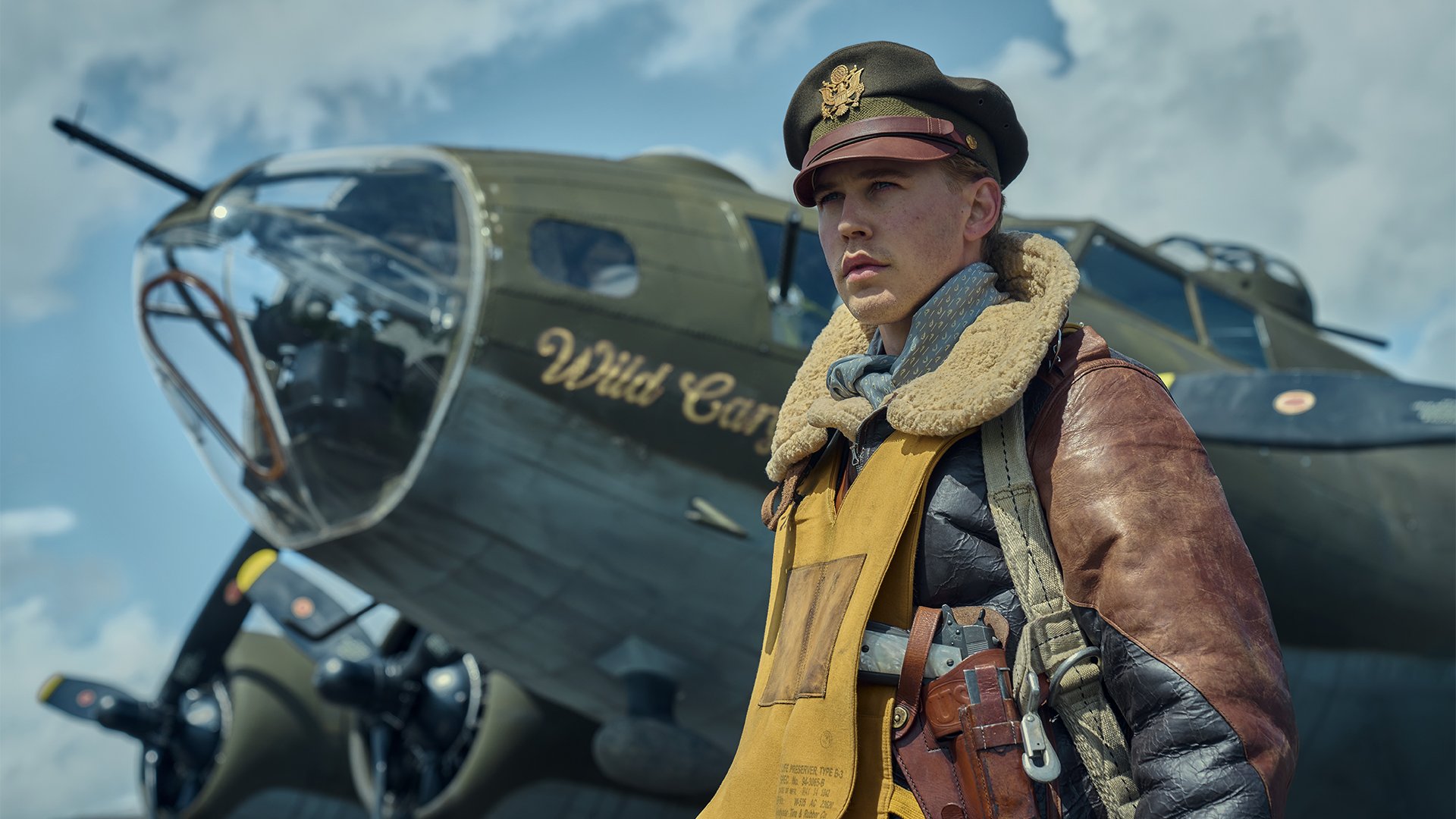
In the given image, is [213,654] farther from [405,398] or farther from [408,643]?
[405,398]

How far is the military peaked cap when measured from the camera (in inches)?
84.2

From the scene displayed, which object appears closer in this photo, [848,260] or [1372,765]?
[848,260]

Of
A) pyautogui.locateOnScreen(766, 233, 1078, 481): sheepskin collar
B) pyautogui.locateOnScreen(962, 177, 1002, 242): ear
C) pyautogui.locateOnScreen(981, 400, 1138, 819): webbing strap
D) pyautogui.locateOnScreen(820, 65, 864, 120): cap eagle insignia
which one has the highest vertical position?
pyautogui.locateOnScreen(820, 65, 864, 120): cap eagle insignia

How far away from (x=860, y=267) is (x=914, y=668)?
26.7 inches

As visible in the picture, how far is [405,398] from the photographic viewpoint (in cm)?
615

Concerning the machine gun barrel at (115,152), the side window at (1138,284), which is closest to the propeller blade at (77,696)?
the machine gun barrel at (115,152)

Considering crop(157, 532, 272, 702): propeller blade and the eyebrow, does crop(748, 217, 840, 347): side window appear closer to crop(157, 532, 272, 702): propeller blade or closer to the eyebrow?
the eyebrow

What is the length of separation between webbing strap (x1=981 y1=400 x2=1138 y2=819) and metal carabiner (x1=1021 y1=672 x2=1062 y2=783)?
0.05m

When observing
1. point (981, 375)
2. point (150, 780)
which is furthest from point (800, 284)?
point (150, 780)

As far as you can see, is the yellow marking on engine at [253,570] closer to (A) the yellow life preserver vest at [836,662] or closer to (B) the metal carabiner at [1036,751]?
(A) the yellow life preserver vest at [836,662]

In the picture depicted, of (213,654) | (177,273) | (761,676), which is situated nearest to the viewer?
(761,676)

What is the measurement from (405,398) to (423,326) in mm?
344

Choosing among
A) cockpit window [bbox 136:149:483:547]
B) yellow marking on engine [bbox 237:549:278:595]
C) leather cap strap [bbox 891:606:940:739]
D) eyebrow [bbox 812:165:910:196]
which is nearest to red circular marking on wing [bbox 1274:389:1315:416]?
cockpit window [bbox 136:149:483:547]

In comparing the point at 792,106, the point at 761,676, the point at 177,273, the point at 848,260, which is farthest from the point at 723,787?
the point at 177,273
